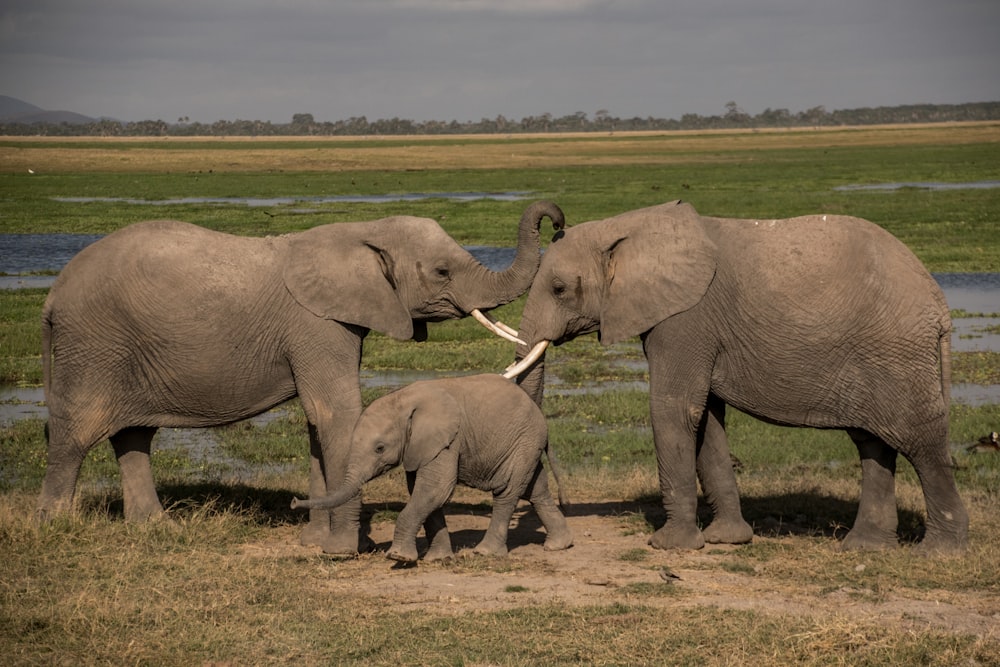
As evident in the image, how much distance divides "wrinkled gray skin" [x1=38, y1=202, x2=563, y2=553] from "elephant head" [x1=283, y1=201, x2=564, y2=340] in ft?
0.04

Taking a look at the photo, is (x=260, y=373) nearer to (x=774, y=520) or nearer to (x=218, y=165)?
(x=774, y=520)

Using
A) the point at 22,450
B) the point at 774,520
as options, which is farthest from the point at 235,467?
the point at 774,520

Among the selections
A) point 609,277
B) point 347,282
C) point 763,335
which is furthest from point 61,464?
point 763,335

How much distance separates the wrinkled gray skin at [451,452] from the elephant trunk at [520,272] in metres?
0.62

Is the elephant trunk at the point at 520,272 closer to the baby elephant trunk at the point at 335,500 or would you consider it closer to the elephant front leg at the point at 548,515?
the elephant front leg at the point at 548,515

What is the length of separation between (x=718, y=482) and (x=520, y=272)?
7.21ft

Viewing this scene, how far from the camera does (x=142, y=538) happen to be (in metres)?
9.12

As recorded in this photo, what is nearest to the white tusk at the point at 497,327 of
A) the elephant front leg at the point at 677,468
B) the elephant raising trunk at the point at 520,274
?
the elephant raising trunk at the point at 520,274

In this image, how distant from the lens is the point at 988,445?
41.3 feet

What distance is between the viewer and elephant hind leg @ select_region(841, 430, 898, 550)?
9.19m

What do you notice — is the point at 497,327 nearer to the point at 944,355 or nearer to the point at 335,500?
the point at 335,500

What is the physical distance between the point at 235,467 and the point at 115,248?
12.3 feet

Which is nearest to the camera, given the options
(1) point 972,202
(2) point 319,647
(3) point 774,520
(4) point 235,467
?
(2) point 319,647

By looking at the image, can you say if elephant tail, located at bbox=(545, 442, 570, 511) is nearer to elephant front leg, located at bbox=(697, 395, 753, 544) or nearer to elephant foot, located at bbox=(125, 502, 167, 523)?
elephant front leg, located at bbox=(697, 395, 753, 544)
